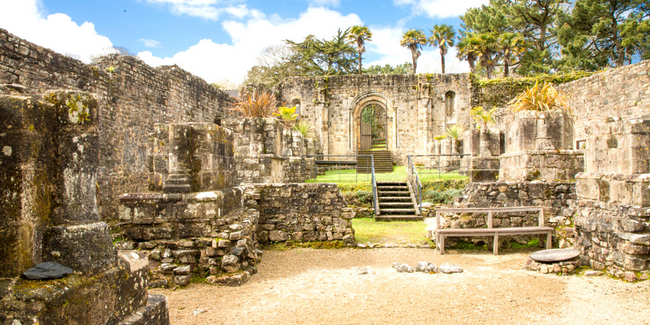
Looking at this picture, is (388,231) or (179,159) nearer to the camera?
(179,159)

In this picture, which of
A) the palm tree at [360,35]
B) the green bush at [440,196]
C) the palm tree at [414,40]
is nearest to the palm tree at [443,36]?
the palm tree at [414,40]

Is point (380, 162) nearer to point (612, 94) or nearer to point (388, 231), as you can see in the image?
point (612, 94)

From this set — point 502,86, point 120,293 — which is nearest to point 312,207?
point 120,293

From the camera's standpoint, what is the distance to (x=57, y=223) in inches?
68.1

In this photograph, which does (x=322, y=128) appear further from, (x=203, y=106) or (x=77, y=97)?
(x=77, y=97)

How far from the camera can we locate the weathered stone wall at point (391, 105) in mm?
21281

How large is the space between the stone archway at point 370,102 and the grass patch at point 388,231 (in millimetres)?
12098

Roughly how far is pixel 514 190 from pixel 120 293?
6736mm

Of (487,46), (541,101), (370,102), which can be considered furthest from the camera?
(487,46)

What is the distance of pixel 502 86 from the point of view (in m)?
21.0

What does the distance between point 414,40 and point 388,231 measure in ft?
77.7

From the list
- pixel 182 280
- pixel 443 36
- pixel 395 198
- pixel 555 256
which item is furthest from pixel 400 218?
pixel 443 36

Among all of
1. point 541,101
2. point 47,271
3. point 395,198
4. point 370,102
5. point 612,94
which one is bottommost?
point 395,198

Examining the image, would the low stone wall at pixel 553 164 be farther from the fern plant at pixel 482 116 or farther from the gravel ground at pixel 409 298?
the fern plant at pixel 482 116
